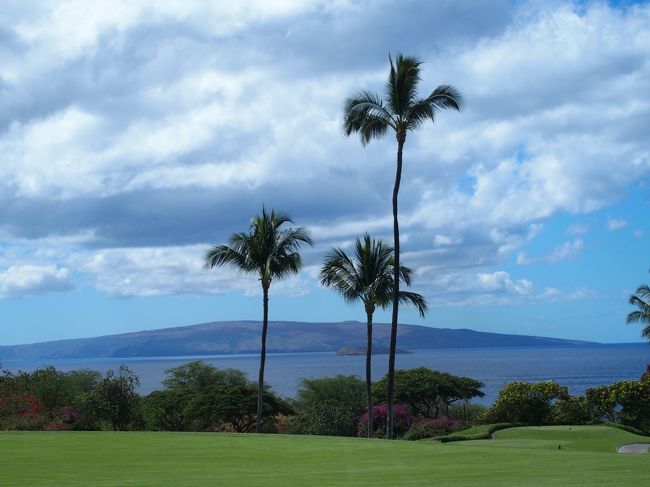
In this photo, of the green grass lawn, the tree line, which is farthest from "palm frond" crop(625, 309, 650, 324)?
the green grass lawn

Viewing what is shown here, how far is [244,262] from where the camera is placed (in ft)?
116

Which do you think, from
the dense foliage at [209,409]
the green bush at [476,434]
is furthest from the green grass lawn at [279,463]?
the dense foliage at [209,409]

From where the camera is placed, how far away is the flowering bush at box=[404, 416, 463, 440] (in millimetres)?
37312

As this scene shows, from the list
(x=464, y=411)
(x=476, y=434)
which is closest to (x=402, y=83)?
(x=476, y=434)

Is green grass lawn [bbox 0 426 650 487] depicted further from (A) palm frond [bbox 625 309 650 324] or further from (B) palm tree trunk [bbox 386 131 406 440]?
(A) palm frond [bbox 625 309 650 324]

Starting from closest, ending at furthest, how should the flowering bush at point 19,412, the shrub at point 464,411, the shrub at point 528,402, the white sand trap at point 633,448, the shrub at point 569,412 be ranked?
the white sand trap at point 633,448
the flowering bush at point 19,412
the shrub at point 569,412
the shrub at point 528,402
the shrub at point 464,411

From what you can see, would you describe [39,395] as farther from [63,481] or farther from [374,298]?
[63,481]

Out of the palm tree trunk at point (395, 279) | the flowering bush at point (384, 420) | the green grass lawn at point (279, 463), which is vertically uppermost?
the palm tree trunk at point (395, 279)

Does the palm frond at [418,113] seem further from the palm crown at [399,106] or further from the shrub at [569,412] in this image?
the shrub at [569,412]

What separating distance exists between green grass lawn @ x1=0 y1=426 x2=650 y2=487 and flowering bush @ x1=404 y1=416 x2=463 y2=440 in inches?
651

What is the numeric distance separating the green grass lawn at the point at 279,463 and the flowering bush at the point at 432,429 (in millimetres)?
16538

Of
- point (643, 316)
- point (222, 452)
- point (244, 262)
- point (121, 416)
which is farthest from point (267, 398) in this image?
point (222, 452)

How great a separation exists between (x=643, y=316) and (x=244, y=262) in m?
30.0

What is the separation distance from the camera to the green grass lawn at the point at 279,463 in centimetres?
1312
